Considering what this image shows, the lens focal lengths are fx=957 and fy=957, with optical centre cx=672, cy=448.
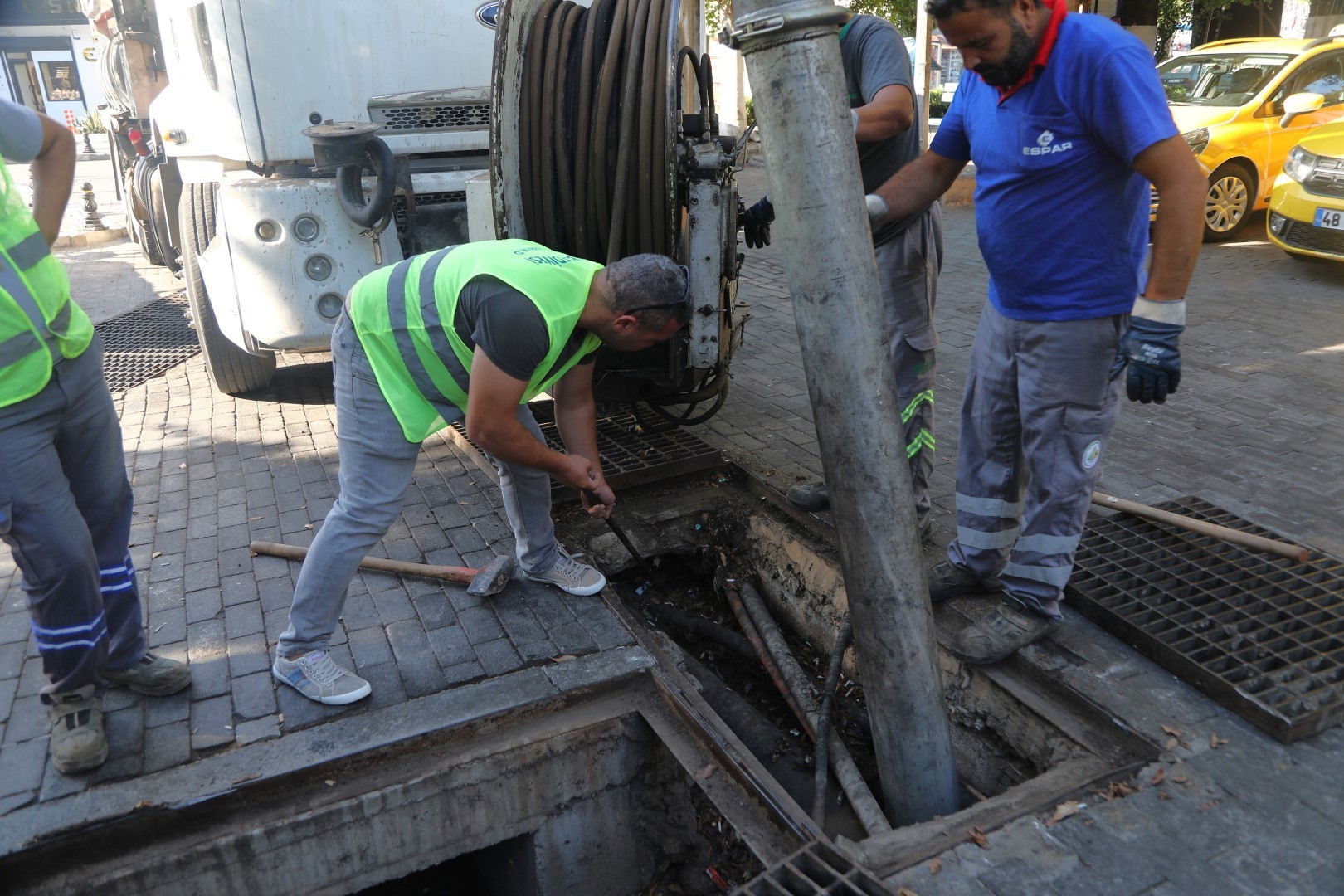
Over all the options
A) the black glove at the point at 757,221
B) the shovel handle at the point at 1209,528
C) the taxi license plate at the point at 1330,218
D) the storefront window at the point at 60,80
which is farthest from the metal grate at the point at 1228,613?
the storefront window at the point at 60,80

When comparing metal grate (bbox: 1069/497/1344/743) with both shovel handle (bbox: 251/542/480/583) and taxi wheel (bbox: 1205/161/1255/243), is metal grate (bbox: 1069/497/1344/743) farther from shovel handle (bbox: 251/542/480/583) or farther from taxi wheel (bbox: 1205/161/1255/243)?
taxi wheel (bbox: 1205/161/1255/243)

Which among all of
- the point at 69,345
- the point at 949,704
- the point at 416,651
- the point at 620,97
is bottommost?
the point at 949,704

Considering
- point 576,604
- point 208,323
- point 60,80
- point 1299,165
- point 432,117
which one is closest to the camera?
point 576,604

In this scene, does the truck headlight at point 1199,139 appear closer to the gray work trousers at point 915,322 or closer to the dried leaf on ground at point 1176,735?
the gray work trousers at point 915,322

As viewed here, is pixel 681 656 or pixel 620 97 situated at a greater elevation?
pixel 620 97

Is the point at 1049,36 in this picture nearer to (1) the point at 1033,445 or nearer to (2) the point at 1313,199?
(1) the point at 1033,445

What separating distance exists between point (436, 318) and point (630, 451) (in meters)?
2.02

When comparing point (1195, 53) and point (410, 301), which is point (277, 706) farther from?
point (1195, 53)

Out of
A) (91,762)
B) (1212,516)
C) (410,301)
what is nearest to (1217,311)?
(1212,516)

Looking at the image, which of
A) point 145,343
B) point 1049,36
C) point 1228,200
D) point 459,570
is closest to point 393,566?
point 459,570

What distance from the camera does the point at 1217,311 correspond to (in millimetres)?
7234

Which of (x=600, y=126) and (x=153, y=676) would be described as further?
(x=600, y=126)

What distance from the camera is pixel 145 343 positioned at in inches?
281

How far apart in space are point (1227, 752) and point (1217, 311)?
219 inches
